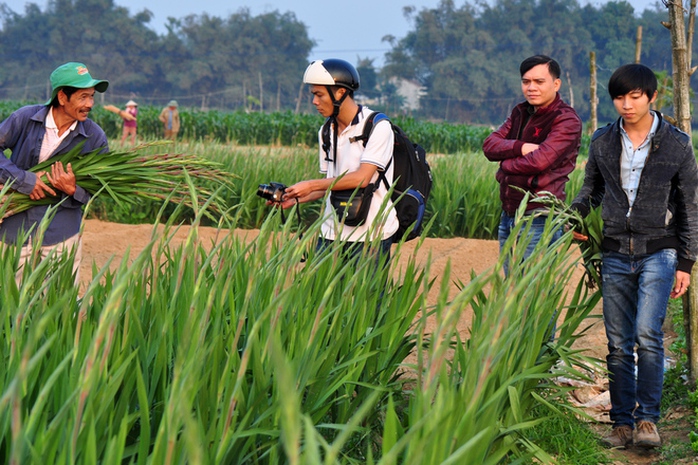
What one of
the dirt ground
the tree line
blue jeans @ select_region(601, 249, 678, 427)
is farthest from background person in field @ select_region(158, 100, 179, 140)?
the tree line

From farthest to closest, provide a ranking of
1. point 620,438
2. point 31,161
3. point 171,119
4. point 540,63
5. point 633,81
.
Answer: point 171,119
point 540,63
point 31,161
point 620,438
point 633,81

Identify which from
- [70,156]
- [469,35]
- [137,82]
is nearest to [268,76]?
[137,82]

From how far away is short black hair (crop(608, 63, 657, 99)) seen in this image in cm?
327

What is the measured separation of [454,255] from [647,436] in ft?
14.8

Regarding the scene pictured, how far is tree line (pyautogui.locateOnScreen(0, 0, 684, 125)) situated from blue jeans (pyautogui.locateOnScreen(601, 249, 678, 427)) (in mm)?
71196

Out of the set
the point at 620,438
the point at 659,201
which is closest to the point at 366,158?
the point at 659,201

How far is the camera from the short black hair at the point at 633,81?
3271mm

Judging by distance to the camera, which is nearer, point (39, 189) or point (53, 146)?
point (39, 189)

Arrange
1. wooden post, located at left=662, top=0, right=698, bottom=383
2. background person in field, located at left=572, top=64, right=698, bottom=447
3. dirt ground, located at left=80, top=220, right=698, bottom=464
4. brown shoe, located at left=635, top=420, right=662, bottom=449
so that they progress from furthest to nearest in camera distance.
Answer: dirt ground, located at left=80, top=220, right=698, bottom=464 < wooden post, located at left=662, top=0, right=698, bottom=383 < brown shoe, located at left=635, top=420, right=662, bottom=449 < background person in field, located at left=572, top=64, right=698, bottom=447

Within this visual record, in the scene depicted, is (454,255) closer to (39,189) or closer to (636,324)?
(636,324)

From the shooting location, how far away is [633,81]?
10.7 ft

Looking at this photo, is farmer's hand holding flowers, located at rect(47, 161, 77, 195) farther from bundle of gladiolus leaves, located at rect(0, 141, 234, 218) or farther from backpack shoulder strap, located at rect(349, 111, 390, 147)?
Answer: backpack shoulder strap, located at rect(349, 111, 390, 147)

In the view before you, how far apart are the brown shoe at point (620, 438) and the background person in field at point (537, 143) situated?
2.78 feet

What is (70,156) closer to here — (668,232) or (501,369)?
(501,369)
